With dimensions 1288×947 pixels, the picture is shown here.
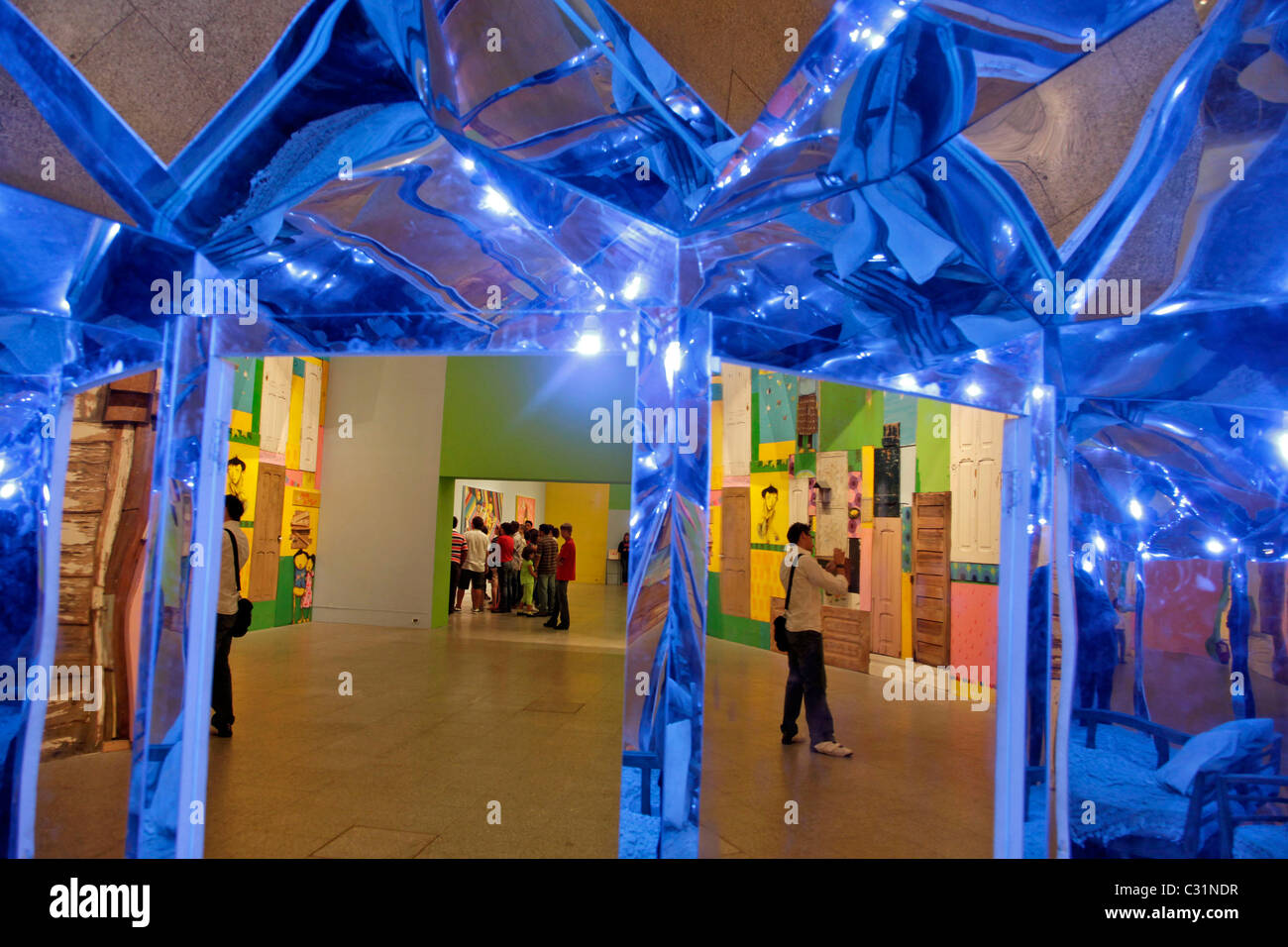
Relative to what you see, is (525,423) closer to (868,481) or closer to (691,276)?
(868,481)

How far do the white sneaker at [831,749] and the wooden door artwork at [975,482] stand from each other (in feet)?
10.2

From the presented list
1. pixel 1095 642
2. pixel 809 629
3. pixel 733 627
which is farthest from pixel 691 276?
pixel 733 627

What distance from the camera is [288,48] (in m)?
2.18

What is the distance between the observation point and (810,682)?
5.05 meters

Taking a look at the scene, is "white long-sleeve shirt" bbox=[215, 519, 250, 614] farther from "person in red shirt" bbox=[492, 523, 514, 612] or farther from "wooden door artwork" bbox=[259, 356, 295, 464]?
"person in red shirt" bbox=[492, 523, 514, 612]

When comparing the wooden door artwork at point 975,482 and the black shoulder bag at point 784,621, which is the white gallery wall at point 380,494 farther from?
the wooden door artwork at point 975,482

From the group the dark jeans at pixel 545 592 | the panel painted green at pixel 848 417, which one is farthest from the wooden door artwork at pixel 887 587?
the dark jeans at pixel 545 592

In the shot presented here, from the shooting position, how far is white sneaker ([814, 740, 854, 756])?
5.01 m

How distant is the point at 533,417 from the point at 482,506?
4.87 metres

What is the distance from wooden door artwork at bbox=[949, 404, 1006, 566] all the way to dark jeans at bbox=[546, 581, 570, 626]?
17.7 feet

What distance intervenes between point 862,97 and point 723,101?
0.47 meters

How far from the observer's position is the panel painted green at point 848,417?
899cm
